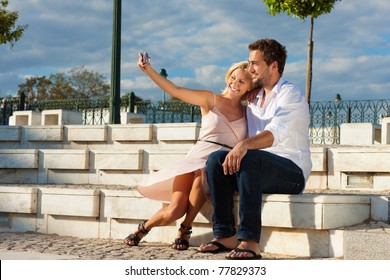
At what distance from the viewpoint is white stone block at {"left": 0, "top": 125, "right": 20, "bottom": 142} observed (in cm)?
1296

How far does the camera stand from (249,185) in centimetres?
470

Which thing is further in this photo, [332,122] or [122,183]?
[332,122]

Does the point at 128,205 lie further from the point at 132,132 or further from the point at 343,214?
the point at 132,132

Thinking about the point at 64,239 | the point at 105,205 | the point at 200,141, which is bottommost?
the point at 64,239

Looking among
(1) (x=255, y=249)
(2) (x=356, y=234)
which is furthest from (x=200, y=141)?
(2) (x=356, y=234)

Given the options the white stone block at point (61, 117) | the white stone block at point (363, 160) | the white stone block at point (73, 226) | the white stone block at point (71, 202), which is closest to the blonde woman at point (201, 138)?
the white stone block at point (71, 202)

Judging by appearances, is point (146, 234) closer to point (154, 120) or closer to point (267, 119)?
point (267, 119)

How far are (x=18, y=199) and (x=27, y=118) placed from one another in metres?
10.2

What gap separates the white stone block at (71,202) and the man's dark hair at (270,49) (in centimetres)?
258

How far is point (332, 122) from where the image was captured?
1702 centimetres

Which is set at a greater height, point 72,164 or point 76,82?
point 76,82

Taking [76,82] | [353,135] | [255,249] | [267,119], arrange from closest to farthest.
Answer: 1. [255,249]
2. [267,119]
3. [353,135]
4. [76,82]

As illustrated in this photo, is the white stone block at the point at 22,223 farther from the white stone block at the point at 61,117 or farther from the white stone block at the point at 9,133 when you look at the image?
the white stone block at the point at 61,117

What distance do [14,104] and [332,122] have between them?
37.6 ft
